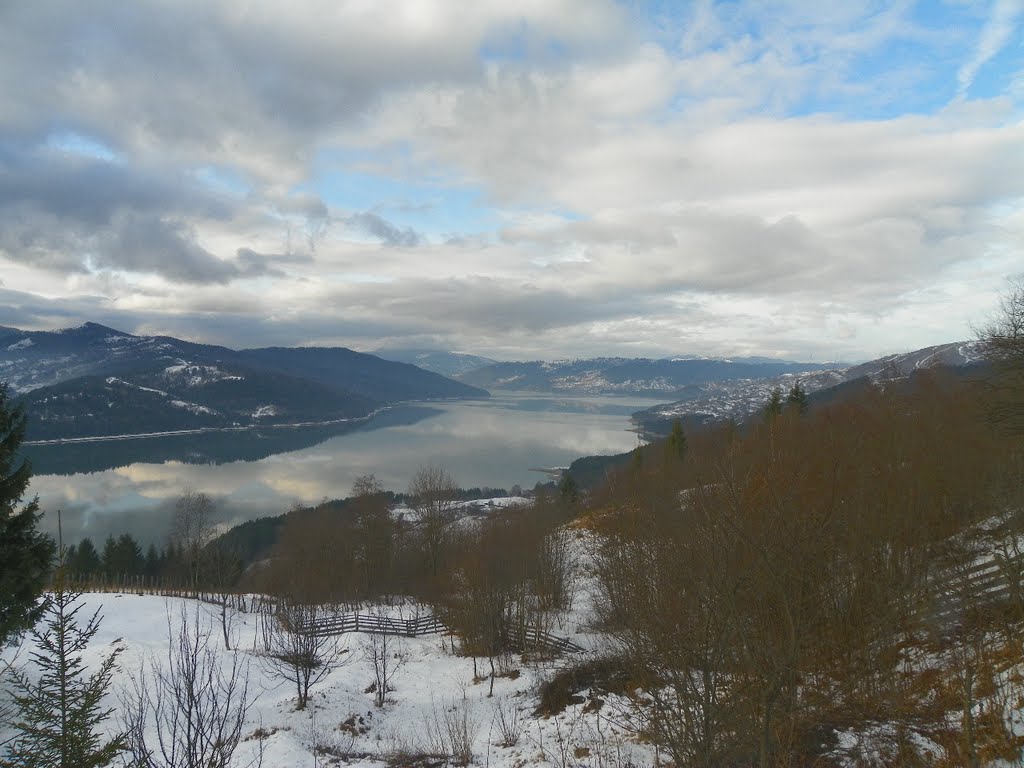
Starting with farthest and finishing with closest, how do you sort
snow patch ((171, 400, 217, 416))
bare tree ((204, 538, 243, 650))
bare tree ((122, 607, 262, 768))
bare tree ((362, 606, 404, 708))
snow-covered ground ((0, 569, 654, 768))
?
snow patch ((171, 400, 217, 416)) → bare tree ((204, 538, 243, 650)) → bare tree ((362, 606, 404, 708)) → snow-covered ground ((0, 569, 654, 768)) → bare tree ((122, 607, 262, 768))

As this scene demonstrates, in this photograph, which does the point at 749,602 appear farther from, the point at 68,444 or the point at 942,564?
the point at 68,444

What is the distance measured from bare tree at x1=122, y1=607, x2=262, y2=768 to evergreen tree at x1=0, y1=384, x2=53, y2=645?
2.87 meters

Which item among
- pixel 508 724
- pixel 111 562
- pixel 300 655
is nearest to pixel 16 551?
pixel 300 655

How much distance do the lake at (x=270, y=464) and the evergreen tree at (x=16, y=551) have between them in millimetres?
49063

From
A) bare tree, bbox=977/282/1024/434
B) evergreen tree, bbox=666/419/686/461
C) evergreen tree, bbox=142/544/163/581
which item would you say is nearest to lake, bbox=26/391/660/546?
evergreen tree, bbox=142/544/163/581

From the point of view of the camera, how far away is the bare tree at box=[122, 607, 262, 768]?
558 centimetres

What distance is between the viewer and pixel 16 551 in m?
11.5

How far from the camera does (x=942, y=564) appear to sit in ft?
39.9

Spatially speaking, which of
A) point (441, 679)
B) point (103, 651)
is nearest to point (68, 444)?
point (103, 651)

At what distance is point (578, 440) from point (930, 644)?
399 feet

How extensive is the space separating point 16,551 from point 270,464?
3755 inches

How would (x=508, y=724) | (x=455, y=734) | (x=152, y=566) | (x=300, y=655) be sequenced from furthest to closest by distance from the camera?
1. (x=152, y=566)
2. (x=300, y=655)
3. (x=508, y=724)
4. (x=455, y=734)

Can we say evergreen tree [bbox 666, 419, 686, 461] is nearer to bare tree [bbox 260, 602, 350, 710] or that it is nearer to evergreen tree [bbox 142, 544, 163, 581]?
bare tree [bbox 260, 602, 350, 710]

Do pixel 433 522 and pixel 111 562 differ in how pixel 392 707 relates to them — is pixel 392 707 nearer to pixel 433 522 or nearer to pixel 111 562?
pixel 433 522
